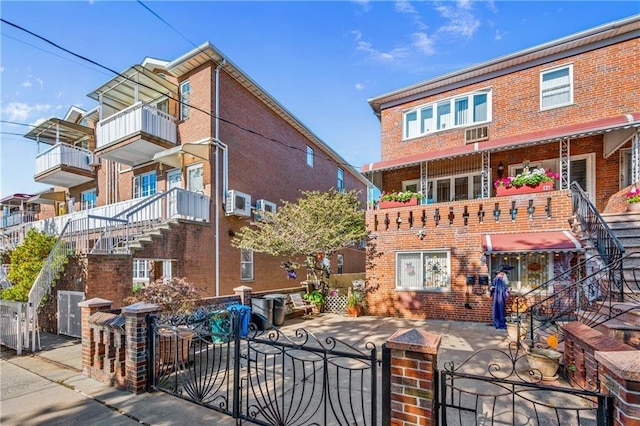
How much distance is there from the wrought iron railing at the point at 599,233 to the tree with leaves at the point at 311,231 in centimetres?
657

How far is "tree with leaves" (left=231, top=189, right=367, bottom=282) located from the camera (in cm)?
1209

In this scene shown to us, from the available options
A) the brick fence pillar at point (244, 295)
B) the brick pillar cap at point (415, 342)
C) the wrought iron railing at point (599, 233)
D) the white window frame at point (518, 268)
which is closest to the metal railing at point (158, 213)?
the brick fence pillar at point (244, 295)

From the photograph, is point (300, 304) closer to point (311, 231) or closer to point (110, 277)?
point (311, 231)

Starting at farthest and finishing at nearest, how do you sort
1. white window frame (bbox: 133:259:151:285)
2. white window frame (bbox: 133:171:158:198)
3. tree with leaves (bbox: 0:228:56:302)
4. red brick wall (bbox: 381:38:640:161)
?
white window frame (bbox: 133:171:158:198)
white window frame (bbox: 133:259:151:285)
red brick wall (bbox: 381:38:640:161)
tree with leaves (bbox: 0:228:56:302)

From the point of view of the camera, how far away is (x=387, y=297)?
39.2 ft

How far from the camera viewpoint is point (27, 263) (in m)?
9.45

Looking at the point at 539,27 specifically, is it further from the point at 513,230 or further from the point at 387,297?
the point at 387,297

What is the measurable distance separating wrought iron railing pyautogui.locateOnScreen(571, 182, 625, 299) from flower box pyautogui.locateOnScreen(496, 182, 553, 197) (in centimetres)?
65

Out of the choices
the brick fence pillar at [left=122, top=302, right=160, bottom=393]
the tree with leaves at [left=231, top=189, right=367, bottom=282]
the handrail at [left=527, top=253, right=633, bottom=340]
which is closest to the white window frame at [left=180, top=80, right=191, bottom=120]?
the tree with leaves at [left=231, top=189, right=367, bottom=282]

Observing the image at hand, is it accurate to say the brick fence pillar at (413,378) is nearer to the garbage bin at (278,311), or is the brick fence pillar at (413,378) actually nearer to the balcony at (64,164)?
the garbage bin at (278,311)

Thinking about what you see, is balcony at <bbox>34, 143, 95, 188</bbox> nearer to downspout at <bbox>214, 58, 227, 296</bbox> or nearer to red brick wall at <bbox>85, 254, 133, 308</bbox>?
downspout at <bbox>214, 58, 227, 296</bbox>

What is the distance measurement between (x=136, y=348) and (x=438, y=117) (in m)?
12.7

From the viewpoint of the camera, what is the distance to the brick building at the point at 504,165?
997 centimetres

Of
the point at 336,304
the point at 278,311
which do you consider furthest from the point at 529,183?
the point at 278,311
